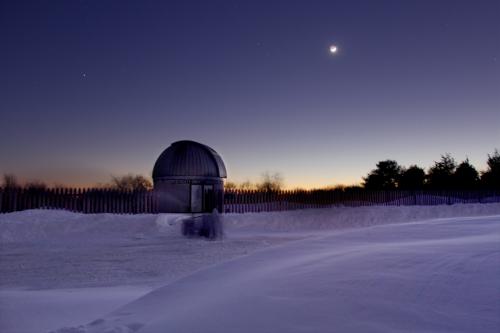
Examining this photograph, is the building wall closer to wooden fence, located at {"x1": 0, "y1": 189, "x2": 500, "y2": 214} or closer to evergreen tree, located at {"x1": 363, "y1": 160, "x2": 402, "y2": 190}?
wooden fence, located at {"x1": 0, "y1": 189, "x2": 500, "y2": 214}

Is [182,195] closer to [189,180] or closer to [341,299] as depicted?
[189,180]

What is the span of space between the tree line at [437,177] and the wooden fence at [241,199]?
8592 millimetres

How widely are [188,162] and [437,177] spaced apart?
105ft

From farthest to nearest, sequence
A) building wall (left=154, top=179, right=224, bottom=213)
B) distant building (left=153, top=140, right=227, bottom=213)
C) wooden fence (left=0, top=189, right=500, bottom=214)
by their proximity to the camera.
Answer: distant building (left=153, top=140, right=227, bottom=213) < building wall (left=154, top=179, right=224, bottom=213) < wooden fence (left=0, top=189, right=500, bottom=214)

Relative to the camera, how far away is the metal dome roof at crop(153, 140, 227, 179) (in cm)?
2609

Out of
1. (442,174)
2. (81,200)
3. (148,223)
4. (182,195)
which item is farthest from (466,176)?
(81,200)

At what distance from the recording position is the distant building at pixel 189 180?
25.6 meters

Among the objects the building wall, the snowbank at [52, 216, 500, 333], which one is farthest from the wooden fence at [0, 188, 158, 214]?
the snowbank at [52, 216, 500, 333]

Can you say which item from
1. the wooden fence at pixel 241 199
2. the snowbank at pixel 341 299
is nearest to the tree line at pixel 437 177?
the wooden fence at pixel 241 199

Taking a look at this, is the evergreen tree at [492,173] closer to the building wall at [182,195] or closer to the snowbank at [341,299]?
the building wall at [182,195]

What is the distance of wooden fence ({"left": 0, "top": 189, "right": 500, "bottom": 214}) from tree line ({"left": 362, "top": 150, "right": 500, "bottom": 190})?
859 cm

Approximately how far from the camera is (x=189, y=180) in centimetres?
2600

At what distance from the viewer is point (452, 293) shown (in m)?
3.52

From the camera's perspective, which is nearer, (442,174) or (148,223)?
(148,223)
